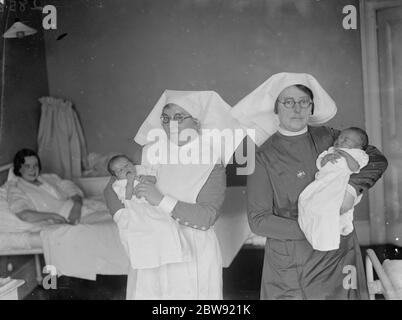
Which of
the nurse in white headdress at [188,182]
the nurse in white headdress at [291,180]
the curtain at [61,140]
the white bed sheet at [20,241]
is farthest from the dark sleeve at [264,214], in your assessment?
the white bed sheet at [20,241]

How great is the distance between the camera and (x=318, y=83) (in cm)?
191

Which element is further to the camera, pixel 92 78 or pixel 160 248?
pixel 92 78

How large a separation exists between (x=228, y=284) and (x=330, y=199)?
1.51ft

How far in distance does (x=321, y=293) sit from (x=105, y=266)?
28.5 inches

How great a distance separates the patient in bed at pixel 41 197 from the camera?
204cm

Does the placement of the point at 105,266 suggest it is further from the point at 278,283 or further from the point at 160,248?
the point at 278,283

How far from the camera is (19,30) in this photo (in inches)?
78.5

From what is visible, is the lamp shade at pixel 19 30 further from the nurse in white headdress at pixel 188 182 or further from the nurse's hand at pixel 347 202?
the nurse's hand at pixel 347 202

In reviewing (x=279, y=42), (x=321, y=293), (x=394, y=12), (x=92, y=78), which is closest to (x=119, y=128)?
(x=92, y=78)

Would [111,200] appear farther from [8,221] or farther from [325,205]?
[325,205]

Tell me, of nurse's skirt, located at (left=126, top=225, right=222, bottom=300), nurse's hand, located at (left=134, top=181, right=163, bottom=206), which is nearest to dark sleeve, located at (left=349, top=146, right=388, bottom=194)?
nurse's skirt, located at (left=126, top=225, right=222, bottom=300)

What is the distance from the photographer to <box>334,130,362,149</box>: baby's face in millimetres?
1854

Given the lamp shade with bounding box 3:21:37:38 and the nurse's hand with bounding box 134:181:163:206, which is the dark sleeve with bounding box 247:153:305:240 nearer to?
the nurse's hand with bounding box 134:181:163:206

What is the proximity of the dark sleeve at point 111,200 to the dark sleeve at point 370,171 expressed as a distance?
0.72m
